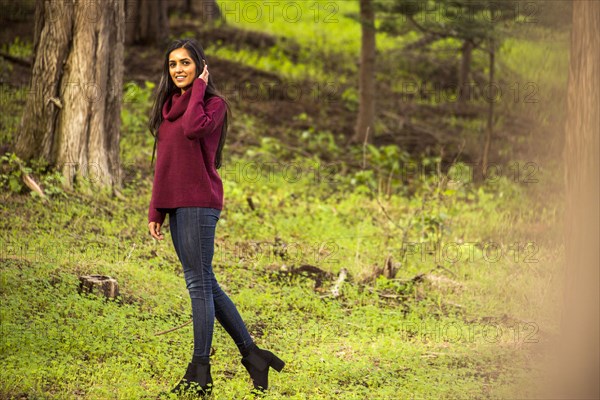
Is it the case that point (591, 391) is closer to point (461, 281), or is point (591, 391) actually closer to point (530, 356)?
point (530, 356)

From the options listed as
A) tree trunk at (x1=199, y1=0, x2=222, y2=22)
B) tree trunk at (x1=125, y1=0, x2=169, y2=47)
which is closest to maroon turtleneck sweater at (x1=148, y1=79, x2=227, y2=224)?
tree trunk at (x1=125, y1=0, x2=169, y2=47)

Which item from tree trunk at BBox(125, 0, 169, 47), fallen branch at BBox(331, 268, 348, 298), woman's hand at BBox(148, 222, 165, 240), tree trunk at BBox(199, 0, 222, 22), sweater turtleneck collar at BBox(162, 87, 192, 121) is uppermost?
tree trunk at BBox(199, 0, 222, 22)

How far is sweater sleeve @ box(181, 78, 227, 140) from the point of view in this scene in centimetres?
542

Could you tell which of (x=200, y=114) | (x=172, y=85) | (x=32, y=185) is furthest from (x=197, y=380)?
(x=32, y=185)

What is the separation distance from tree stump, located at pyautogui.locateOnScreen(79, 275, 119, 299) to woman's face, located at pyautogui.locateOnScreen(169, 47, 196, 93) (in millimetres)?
2604

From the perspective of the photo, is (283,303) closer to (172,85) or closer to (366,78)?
(172,85)

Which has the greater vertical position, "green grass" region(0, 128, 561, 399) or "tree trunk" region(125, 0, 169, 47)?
"tree trunk" region(125, 0, 169, 47)

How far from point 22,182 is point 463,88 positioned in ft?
40.7

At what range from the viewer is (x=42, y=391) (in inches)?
220

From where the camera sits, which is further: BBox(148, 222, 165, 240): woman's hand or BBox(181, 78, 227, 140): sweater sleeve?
BBox(148, 222, 165, 240): woman's hand

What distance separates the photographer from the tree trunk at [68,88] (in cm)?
1062

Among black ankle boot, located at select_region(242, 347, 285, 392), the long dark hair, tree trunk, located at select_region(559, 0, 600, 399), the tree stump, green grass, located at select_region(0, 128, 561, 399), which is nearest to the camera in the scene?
the long dark hair

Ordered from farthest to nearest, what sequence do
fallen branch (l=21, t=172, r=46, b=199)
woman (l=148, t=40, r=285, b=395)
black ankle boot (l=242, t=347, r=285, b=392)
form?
fallen branch (l=21, t=172, r=46, b=199), black ankle boot (l=242, t=347, r=285, b=392), woman (l=148, t=40, r=285, b=395)

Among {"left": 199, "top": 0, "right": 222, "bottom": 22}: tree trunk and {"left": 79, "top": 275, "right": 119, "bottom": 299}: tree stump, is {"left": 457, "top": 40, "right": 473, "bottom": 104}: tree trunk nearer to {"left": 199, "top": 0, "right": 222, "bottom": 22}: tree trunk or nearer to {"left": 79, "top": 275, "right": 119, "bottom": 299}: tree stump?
{"left": 199, "top": 0, "right": 222, "bottom": 22}: tree trunk
